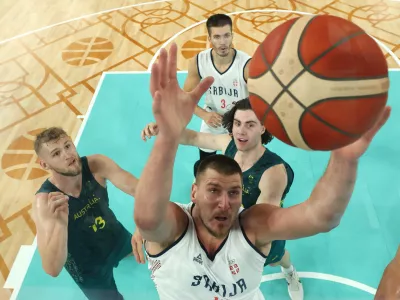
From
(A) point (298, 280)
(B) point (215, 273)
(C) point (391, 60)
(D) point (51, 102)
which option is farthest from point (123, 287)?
(C) point (391, 60)

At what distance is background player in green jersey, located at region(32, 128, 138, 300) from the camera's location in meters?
2.29

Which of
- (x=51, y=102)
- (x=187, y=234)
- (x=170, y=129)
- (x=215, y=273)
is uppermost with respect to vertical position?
(x=170, y=129)

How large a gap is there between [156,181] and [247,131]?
138cm

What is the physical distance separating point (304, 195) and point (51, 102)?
3979 millimetres

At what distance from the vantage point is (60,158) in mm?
2549

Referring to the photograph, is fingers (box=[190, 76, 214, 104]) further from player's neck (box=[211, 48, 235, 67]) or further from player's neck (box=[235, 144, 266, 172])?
player's neck (box=[211, 48, 235, 67])

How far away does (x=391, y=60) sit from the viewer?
20.4 feet

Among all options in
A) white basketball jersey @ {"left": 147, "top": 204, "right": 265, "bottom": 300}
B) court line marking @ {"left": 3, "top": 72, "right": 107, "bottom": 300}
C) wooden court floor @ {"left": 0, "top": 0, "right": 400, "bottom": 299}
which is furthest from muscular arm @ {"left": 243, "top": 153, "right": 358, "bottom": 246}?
wooden court floor @ {"left": 0, "top": 0, "right": 400, "bottom": 299}

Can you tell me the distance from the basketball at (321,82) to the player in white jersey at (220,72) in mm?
1889

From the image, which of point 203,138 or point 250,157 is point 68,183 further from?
point 250,157

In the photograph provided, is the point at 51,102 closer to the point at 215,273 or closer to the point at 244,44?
the point at 244,44

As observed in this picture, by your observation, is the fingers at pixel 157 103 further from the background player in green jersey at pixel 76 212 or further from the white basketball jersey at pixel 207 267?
the background player in green jersey at pixel 76 212

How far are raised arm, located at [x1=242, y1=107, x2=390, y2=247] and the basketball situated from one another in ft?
0.14

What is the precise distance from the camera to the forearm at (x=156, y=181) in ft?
4.80
